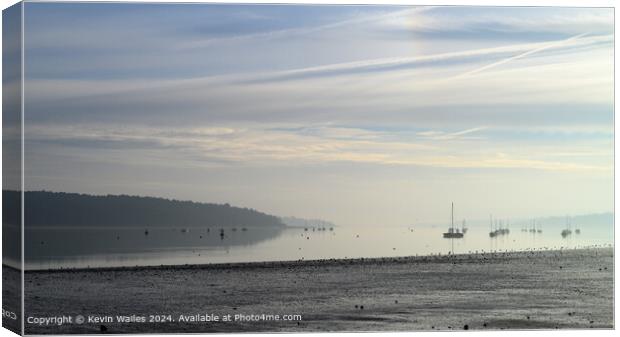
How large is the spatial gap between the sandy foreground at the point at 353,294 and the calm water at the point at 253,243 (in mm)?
192

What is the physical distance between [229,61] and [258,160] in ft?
6.02

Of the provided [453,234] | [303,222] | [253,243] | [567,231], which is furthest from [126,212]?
[567,231]

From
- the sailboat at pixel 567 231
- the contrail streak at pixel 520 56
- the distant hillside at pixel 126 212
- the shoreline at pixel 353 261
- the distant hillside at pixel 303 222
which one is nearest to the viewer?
the distant hillside at pixel 126 212

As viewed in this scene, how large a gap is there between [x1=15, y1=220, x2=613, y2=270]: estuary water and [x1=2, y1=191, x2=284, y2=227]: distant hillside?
18 centimetres

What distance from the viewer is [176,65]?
81.6 ft

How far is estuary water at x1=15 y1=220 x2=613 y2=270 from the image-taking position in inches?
969

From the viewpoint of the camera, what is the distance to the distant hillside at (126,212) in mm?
24219

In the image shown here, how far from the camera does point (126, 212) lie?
24797 mm

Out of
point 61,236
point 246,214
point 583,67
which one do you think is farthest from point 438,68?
point 61,236

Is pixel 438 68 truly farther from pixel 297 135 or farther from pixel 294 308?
pixel 294 308

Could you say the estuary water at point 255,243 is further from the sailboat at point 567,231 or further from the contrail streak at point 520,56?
the contrail streak at point 520,56

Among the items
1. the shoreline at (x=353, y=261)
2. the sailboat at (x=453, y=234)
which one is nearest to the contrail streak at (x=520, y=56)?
the sailboat at (x=453, y=234)

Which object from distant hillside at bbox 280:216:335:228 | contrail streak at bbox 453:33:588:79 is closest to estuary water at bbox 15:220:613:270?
distant hillside at bbox 280:216:335:228

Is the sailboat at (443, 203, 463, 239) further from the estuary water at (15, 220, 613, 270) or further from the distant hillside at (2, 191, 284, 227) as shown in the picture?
the distant hillside at (2, 191, 284, 227)
